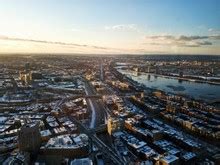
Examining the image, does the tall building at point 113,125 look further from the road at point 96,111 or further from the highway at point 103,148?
the road at point 96,111

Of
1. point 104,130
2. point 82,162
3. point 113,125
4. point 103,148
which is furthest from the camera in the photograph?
point 104,130

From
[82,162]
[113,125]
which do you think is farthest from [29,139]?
[113,125]

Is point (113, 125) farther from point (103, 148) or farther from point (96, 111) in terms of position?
point (96, 111)

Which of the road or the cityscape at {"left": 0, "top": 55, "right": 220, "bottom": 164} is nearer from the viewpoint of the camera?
the cityscape at {"left": 0, "top": 55, "right": 220, "bottom": 164}

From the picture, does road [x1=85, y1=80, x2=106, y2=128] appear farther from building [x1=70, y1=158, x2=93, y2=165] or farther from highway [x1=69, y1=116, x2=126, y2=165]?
building [x1=70, y1=158, x2=93, y2=165]

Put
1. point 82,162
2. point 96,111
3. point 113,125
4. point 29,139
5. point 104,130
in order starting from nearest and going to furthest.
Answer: point 82,162 → point 29,139 → point 113,125 → point 104,130 → point 96,111

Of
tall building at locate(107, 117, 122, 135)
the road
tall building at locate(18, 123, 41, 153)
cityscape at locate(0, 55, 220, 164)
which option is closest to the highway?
cityscape at locate(0, 55, 220, 164)

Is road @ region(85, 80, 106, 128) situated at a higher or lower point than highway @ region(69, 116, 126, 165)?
higher

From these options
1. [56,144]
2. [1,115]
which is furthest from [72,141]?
[1,115]

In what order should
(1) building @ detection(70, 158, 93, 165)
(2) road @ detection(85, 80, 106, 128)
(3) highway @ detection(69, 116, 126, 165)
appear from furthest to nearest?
(2) road @ detection(85, 80, 106, 128) < (3) highway @ detection(69, 116, 126, 165) < (1) building @ detection(70, 158, 93, 165)
